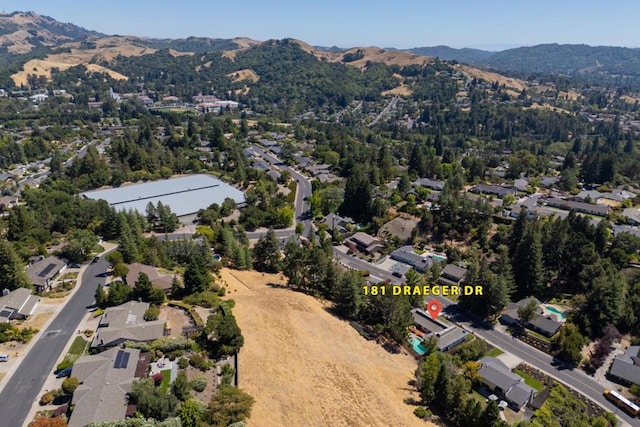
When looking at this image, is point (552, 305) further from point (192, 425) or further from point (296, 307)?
point (192, 425)

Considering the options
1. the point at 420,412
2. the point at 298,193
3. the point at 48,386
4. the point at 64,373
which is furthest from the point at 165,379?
the point at 298,193

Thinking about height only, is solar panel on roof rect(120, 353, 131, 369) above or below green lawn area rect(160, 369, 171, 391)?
above

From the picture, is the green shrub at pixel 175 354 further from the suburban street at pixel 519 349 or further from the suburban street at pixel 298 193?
the suburban street at pixel 298 193

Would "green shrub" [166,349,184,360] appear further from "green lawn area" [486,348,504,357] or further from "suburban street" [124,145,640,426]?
"green lawn area" [486,348,504,357]

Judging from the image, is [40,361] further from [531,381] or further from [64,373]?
[531,381]

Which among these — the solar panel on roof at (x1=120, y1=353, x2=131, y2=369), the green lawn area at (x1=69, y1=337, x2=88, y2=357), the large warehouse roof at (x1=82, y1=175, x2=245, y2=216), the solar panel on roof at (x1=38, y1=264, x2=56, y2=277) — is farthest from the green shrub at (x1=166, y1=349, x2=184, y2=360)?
the large warehouse roof at (x1=82, y1=175, x2=245, y2=216)

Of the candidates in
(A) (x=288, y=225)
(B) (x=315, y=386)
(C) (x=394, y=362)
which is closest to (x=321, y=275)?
(C) (x=394, y=362)
